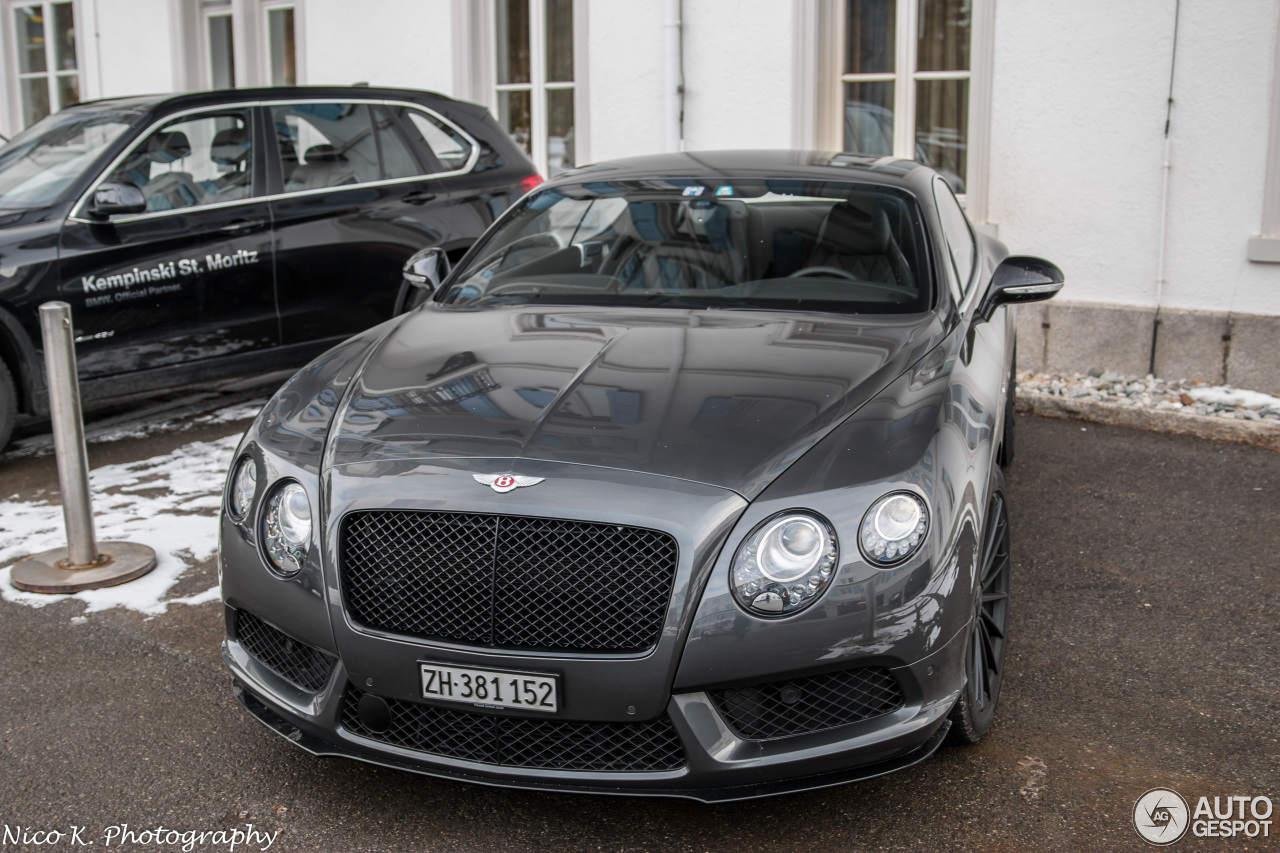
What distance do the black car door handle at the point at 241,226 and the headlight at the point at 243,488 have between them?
360cm

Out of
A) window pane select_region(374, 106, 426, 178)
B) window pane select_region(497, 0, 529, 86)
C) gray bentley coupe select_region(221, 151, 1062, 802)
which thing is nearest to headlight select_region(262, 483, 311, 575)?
gray bentley coupe select_region(221, 151, 1062, 802)

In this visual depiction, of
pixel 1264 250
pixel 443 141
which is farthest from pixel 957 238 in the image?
pixel 443 141

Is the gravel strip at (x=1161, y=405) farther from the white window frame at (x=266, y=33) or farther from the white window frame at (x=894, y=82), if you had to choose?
the white window frame at (x=266, y=33)

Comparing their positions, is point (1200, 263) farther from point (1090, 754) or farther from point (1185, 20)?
point (1090, 754)

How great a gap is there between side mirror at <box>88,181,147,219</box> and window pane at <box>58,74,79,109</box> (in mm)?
9060

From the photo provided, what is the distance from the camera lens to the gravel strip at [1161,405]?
6.29 meters

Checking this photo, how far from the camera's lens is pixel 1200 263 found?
7230mm

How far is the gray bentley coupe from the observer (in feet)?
8.46

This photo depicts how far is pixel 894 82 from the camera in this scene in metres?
8.58

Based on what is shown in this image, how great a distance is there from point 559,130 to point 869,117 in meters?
2.78

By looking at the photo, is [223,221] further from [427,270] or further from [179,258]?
[427,270]

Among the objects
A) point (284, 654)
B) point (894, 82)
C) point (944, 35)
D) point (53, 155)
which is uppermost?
point (944, 35)

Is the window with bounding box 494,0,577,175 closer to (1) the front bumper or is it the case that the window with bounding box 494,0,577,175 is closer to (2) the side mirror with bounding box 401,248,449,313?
(2) the side mirror with bounding box 401,248,449,313

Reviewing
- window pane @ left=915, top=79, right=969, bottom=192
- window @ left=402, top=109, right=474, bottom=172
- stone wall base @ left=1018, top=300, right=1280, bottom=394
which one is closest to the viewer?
stone wall base @ left=1018, top=300, right=1280, bottom=394
